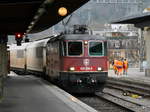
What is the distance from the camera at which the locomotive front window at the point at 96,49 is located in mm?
18891

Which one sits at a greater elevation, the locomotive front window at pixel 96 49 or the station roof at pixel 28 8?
the station roof at pixel 28 8

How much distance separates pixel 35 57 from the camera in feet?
103

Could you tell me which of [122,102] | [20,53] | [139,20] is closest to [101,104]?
[122,102]

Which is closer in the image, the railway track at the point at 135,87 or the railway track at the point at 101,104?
the railway track at the point at 101,104

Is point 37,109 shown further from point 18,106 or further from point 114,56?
point 114,56

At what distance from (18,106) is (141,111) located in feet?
14.5

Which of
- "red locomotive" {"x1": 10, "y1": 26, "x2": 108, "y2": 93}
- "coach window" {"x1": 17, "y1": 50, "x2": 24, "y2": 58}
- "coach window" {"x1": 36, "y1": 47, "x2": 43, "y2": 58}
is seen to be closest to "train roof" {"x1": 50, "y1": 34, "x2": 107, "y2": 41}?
"red locomotive" {"x1": 10, "y1": 26, "x2": 108, "y2": 93}

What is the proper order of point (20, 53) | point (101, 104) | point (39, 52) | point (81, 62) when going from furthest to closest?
point (20, 53) < point (39, 52) < point (81, 62) < point (101, 104)

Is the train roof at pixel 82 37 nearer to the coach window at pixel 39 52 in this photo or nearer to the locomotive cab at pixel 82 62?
the locomotive cab at pixel 82 62

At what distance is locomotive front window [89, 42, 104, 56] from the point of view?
62.0ft

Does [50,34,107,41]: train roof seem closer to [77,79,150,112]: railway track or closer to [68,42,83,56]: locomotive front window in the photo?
[68,42,83,56]: locomotive front window

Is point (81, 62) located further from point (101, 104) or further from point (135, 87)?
point (135, 87)

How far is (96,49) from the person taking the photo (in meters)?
19.0

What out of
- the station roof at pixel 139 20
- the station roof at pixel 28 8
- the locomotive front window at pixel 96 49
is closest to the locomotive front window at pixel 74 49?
the locomotive front window at pixel 96 49
